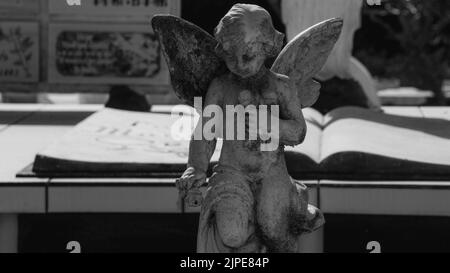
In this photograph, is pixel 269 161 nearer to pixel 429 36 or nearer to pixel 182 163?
pixel 182 163

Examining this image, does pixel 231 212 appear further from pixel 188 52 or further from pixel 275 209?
pixel 188 52

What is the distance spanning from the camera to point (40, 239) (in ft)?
23.6

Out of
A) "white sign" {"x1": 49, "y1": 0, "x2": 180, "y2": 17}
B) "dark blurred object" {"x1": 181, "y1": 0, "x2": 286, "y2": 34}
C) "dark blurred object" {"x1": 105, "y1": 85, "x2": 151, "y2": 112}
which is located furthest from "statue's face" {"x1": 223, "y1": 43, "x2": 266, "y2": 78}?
"dark blurred object" {"x1": 181, "y1": 0, "x2": 286, "y2": 34}

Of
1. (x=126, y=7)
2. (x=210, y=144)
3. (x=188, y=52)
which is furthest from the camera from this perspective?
(x=126, y=7)

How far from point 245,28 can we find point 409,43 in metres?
14.1

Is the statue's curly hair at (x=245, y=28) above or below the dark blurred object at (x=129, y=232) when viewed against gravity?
above

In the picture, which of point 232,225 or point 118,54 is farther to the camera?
point 118,54

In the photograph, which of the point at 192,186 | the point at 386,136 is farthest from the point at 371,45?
the point at 192,186

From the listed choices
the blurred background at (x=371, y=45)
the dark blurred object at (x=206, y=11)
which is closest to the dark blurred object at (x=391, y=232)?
the blurred background at (x=371, y=45)

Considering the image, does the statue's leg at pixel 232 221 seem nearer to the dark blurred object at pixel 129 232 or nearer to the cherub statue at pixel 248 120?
the cherub statue at pixel 248 120

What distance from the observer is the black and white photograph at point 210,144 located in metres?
5.24

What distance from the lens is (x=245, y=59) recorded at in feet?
17.0

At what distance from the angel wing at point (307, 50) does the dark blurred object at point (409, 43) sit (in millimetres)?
10130
